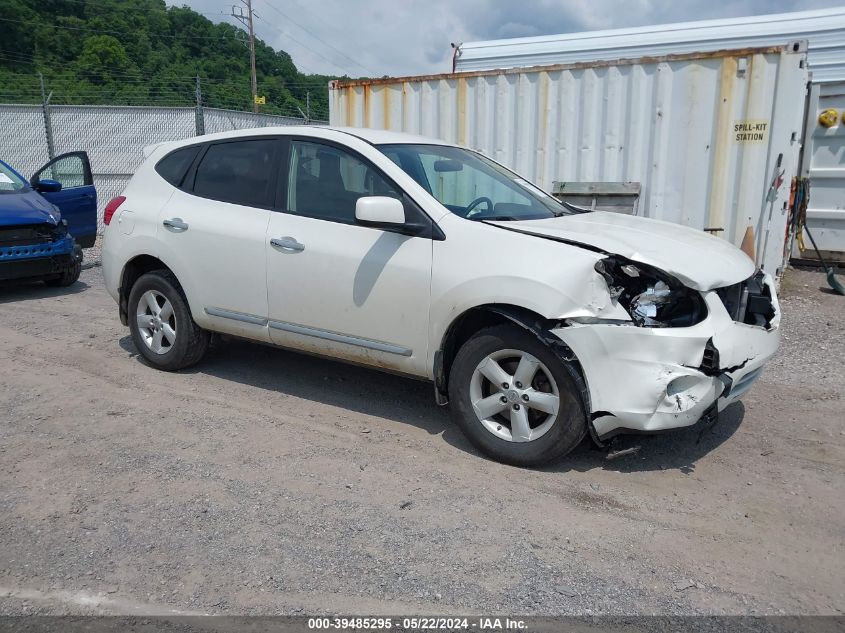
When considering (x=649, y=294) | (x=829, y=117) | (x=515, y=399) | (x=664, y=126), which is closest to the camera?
(x=649, y=294)

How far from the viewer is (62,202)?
9547mm

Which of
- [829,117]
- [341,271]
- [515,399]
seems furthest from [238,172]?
[829,117]

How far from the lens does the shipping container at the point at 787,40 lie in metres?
9.29

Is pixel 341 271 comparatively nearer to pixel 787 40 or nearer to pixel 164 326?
pixel 164 326

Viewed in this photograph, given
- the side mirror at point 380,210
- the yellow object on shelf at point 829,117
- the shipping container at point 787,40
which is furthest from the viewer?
the shipping container at point 787,40

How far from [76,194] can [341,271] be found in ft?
22.0

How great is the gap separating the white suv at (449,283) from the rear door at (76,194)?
4.48 m

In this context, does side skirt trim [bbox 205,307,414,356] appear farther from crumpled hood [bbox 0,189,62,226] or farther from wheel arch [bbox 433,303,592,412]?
crumpled hood [bbox 0,189,62,226]

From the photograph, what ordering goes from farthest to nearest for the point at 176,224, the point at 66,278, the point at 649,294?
the point at 66,278
the point at 176,224
the point at 649,294

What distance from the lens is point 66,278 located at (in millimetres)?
8930

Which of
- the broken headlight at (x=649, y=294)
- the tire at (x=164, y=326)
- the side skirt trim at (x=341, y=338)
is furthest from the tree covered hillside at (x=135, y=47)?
the broken headlight at (x=649, y=294)

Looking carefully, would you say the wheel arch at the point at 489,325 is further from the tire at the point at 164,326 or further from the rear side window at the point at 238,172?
the tire at the point at 164,326

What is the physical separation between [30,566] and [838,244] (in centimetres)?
959

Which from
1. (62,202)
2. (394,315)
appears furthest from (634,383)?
(62,202)
